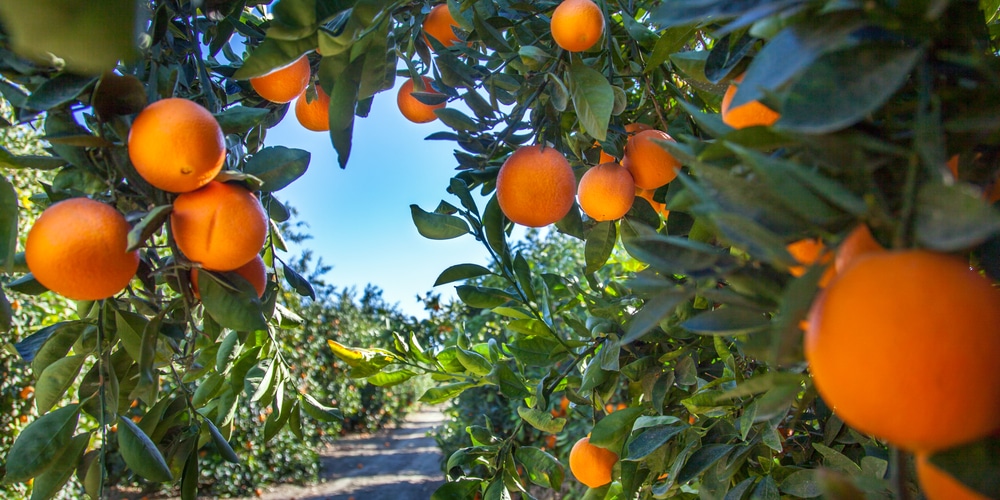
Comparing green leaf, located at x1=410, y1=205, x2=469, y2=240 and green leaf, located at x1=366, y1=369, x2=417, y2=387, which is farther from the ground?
green leaf, located at x1=410, y1=205, x2=469, y2=240

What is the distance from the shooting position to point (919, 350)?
29 cm

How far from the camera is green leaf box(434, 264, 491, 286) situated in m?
0.97

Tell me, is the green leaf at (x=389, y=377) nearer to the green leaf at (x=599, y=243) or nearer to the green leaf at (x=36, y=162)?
the green leaf at (x=599, y=243)

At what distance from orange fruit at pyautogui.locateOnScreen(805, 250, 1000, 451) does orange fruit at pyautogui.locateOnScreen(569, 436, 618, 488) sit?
2.72 feet

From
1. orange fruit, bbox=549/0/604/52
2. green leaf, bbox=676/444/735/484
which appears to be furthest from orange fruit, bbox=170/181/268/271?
green leaf, bbox=676/444/735/484

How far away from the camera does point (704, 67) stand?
1.94 feet

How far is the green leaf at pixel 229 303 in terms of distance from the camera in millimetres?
628

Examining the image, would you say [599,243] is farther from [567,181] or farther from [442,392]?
[442,392]

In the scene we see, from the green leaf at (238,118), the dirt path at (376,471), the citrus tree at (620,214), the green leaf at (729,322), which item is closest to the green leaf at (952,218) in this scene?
the citrus tree at (620,214)

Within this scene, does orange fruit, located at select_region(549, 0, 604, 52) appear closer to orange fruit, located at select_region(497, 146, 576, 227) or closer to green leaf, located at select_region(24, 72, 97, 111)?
orange fruit, located at select_region(497, 146, 576, 227)

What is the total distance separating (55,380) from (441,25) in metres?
0.84

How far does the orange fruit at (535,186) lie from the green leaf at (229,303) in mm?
366

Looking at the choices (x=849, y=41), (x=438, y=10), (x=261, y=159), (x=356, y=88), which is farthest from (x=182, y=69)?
(x=849, y=41)

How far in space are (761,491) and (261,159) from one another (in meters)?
0.81
